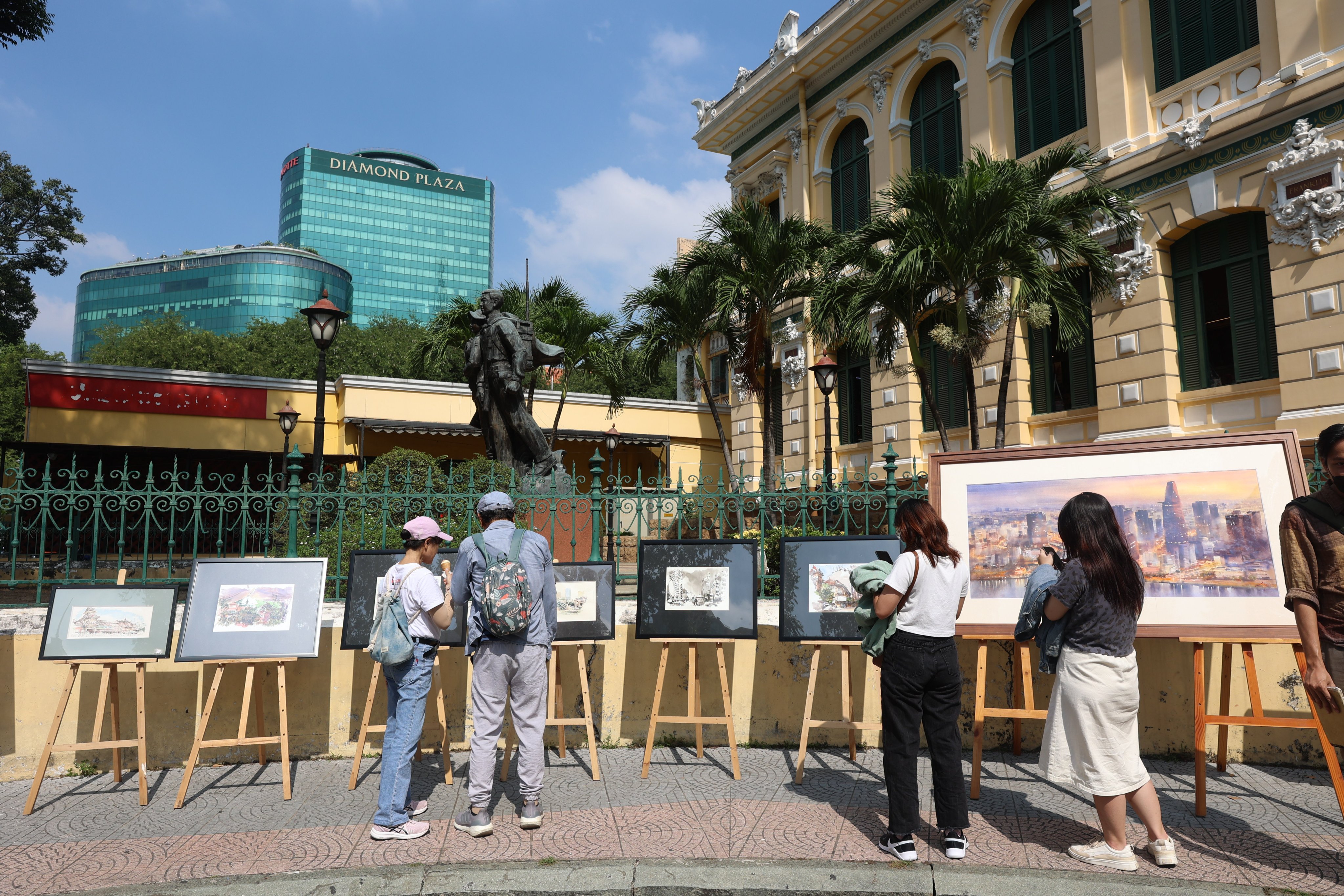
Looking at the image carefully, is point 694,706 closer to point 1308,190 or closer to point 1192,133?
point 1308,190

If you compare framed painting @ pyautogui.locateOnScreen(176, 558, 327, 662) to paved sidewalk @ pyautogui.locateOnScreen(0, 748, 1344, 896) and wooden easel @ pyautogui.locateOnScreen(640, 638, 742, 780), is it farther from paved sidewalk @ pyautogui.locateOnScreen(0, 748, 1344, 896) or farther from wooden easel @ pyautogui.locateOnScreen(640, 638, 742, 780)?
wooden easel @ pyautogui.locateOnScreen(640, 638, 742, 780)

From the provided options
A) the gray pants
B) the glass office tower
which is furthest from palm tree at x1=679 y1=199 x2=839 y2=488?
the glass office tower

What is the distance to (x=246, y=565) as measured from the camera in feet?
19.6

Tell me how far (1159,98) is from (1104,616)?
44.9ft

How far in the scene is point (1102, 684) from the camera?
4098 millimetres

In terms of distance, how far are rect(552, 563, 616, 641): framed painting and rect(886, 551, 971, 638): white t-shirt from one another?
250cm

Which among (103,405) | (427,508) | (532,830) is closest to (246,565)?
(427,508)

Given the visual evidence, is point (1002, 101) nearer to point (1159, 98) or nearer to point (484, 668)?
point (1159, 98)

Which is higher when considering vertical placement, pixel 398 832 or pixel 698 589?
pixel 698 589

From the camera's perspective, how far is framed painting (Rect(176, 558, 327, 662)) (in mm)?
5738

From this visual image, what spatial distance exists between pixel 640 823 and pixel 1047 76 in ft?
55.7

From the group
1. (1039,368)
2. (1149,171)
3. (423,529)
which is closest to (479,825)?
(423,529)

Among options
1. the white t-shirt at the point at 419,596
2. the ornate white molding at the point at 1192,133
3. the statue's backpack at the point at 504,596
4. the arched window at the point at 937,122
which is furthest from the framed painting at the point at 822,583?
the arched window at the point at 937,122

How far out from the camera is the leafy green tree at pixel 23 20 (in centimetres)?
1110
